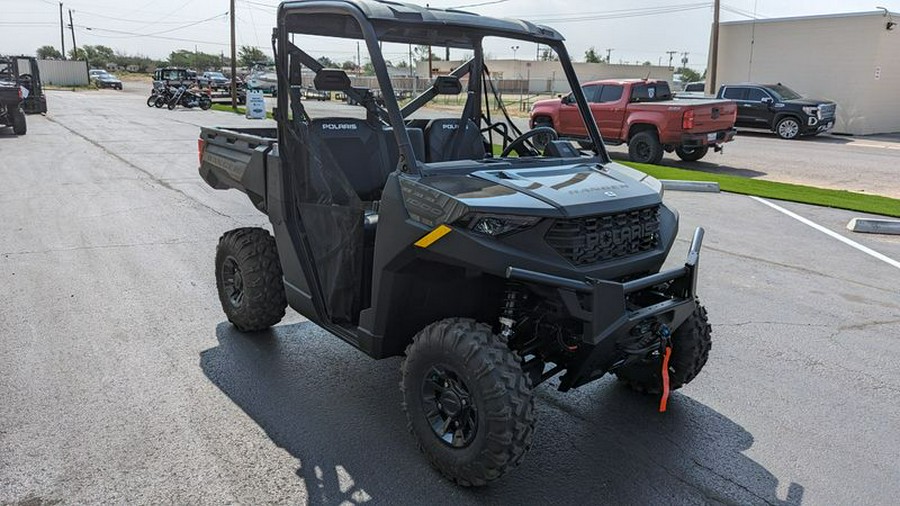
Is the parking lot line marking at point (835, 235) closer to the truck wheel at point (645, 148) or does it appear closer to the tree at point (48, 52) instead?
the truck wheel at point (645, 148)

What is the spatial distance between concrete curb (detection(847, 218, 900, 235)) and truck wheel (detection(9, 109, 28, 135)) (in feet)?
65.0

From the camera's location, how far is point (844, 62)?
83.7 ft

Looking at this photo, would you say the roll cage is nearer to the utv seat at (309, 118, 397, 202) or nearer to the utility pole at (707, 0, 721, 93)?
the utv seat at (309, 118, 397, 202)

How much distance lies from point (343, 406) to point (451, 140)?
1.86 metres

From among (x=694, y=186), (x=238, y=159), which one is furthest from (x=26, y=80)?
(x=238, y=159)

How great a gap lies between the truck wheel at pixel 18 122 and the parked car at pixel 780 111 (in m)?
21.3

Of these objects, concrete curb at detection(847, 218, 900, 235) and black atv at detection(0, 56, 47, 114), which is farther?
black atv at detection(0, 56, 47, 114)

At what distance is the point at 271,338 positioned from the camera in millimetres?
5012

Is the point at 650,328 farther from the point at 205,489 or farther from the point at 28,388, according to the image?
the point at 28,388

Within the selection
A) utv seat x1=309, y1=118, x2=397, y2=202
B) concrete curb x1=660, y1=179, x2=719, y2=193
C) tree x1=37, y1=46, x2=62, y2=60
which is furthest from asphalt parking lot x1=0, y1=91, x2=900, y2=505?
tree x1=37, y1=46, x2=62, y2=60

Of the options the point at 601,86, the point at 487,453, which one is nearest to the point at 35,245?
the point at 487,453

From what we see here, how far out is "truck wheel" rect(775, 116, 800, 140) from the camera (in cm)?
2198

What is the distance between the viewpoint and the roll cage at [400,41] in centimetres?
352

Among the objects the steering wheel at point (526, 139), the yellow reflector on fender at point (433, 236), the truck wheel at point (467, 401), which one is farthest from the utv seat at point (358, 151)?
the truck wheel at point (467, 401)
